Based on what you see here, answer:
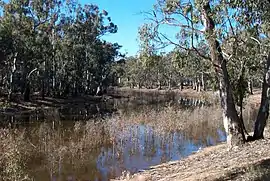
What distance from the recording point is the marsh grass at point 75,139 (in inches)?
521

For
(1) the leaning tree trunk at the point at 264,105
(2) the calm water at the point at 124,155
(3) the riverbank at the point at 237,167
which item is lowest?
(2) the calm water at the point at 124,155

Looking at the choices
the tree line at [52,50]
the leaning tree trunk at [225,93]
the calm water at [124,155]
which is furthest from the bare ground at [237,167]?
the tree line at [52,50]

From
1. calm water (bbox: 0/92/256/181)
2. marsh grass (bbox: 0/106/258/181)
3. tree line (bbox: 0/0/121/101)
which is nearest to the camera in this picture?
marsh grass (bbox: 0/106/258/181)

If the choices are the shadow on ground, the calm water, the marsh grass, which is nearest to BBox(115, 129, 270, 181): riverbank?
the shadow on ground

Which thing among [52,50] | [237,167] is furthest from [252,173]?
[52,50]

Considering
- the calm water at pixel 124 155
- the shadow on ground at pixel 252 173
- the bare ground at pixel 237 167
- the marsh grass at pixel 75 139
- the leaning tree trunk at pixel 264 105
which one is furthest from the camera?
the calm water at pixel 124 155

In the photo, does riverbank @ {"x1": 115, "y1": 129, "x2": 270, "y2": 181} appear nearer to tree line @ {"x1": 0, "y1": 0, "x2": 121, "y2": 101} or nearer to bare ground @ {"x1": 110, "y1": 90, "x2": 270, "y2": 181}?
bare ground @ {"x1": 110, "y1": 90, "x2": 270, "y2": 181}

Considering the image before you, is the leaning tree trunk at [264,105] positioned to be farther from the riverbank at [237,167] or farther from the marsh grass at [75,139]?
the marsh grass at [75,139]

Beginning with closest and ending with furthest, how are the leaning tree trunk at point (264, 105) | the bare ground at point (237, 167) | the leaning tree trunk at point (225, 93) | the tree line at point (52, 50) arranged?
the bare ground at point (237, 167) < the leaning tree trunk at point (225, 93) < the leaning tree trunk at point (264, 105) < the tree line at point (52, 50)

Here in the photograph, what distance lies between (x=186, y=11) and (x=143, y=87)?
291 feet

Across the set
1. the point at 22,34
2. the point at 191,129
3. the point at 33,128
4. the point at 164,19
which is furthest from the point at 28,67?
the point at 164,19

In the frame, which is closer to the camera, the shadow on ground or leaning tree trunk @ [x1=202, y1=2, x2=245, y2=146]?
the shadow on ground

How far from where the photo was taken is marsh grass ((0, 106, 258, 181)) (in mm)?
13227

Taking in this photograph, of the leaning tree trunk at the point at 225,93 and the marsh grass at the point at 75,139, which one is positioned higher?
the leaning tree trunk at the point at 225,93
